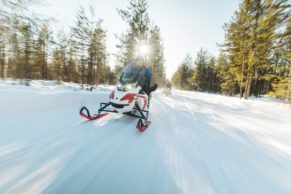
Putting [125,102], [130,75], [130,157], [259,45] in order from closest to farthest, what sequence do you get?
[130,157] < [125,102] < [130,75] < [259,45]

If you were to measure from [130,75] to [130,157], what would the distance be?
326 cm

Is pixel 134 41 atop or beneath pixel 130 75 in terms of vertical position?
atop

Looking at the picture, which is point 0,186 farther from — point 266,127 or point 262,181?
point 266,127

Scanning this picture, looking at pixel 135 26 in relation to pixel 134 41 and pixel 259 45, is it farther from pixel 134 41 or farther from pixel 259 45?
pixel 259 45

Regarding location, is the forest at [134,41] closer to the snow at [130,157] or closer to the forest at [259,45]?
the forest at [259,45]

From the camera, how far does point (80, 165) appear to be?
7.72 ft

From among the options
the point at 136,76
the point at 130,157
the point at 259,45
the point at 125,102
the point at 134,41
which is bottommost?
the point at 130,157

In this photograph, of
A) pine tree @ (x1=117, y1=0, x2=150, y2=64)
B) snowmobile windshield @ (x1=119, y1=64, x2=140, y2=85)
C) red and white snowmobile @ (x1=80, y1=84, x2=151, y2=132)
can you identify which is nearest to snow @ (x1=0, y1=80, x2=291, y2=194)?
red and white snowmobile @ (x1=80, y1=84, x2=151, y2=132)

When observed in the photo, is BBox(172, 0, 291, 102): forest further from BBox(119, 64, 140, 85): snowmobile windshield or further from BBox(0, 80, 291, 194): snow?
BBox(119, 64, 140, 85): snowmobile windshield

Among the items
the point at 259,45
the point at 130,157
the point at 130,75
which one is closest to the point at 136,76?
the point at 130,75

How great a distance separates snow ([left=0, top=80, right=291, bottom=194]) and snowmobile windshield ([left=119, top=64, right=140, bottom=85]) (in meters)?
1.51

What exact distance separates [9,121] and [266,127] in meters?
8.60

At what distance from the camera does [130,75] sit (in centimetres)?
533

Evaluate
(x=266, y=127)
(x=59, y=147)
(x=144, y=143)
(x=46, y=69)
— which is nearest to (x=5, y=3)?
(x=59, y=147)
